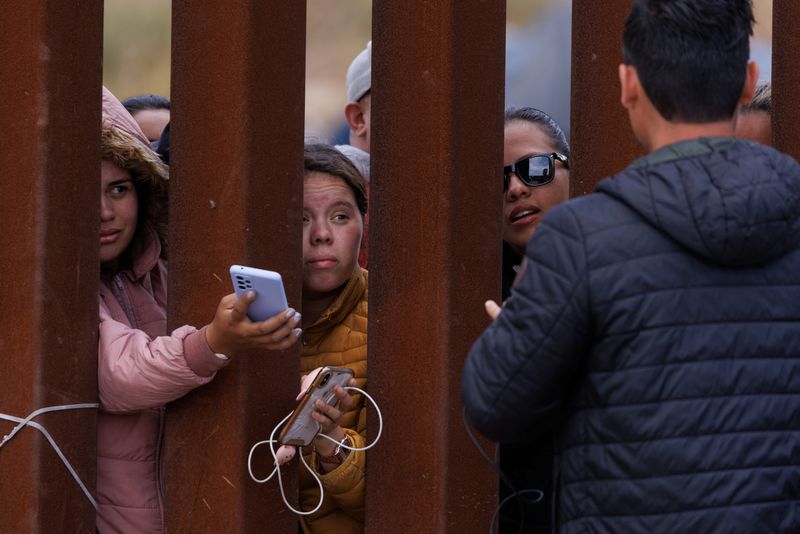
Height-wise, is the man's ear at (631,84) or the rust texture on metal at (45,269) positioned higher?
the man's ear at (631,84)

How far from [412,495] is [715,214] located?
1243mm

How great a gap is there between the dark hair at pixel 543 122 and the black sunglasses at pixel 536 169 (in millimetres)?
125

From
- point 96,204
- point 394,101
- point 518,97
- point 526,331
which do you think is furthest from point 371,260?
point 518,97

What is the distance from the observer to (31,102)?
2.98m

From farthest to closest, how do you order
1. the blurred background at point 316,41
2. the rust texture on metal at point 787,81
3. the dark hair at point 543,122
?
the blurred background at point 316,41
the dark hair at point 543,122
the rust texture on metal at point 787,81

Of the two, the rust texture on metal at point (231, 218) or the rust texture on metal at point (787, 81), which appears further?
the rust texture on metal at point (787, 81)

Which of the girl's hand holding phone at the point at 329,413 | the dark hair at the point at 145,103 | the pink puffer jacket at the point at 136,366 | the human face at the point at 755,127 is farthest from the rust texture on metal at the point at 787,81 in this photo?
the dark hair at the point at 145,103

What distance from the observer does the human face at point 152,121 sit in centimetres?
418

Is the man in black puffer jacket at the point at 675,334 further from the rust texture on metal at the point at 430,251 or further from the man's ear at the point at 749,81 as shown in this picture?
the rust texture on metal at the point at 430,251

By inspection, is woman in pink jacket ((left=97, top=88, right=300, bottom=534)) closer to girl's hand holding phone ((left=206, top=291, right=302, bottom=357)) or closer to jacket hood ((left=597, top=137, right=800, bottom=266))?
girl's hand holding phone ((left=206, top=291, right=302, bottom=357))

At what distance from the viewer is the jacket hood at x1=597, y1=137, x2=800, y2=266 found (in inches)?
81.8

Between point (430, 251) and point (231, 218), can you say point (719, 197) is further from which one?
point (231, 218)

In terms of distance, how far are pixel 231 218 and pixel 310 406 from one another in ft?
1.56

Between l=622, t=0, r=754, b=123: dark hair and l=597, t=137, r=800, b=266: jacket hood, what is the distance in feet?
0.24
